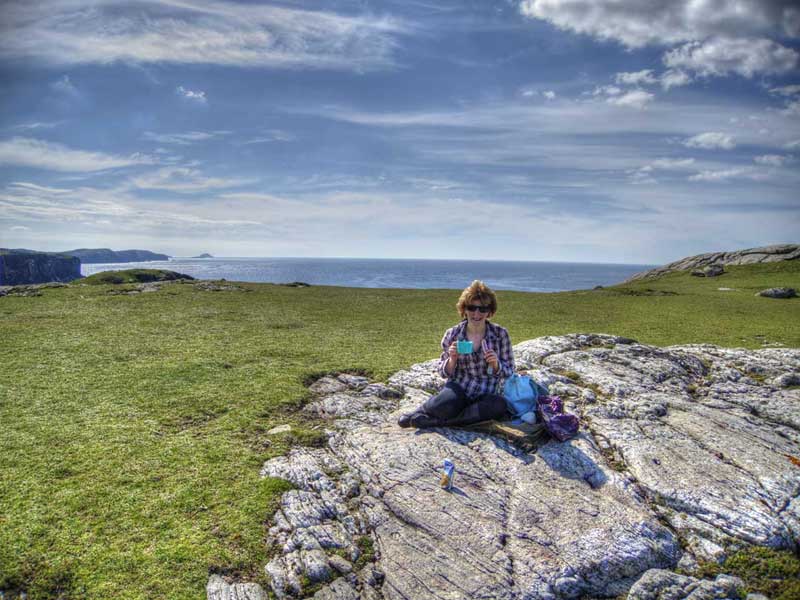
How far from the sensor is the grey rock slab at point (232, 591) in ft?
18.2

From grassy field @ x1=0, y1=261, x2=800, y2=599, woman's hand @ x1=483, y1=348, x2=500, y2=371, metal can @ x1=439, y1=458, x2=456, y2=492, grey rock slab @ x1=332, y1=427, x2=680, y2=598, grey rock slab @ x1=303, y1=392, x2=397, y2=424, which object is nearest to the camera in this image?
grey rock slab @ x1=332, y1=427, x2=680, y2=598

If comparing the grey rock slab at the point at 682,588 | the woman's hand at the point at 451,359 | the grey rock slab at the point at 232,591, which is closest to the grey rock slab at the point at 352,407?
the woman's hand at the point at 451,359

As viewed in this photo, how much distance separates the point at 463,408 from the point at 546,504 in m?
2.75

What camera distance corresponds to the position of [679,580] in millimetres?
5895

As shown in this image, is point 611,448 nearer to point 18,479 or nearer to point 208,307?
point 18,479

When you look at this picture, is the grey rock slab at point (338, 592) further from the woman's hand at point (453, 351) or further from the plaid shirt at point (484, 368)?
the woman's hand at point (453, 351)

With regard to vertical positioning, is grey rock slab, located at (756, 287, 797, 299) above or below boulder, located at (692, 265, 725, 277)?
below

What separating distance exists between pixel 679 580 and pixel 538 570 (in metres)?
1.90

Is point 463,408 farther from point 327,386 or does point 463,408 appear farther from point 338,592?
point 327,386

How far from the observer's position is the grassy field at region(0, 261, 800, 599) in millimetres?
6098

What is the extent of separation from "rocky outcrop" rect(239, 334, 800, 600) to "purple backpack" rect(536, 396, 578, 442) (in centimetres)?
21

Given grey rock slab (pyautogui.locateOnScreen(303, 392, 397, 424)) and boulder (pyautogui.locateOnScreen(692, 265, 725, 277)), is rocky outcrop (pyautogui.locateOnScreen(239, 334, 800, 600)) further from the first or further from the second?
boulder (pyautogui.locateOnScreen(692, 265, 725, 277))

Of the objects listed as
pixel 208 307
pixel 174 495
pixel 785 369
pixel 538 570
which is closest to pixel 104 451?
pixel 174 495

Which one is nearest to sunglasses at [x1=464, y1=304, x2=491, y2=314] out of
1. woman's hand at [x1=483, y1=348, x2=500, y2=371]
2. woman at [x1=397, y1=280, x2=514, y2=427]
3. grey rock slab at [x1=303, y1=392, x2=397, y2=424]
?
woman at [x1=397, y1=280, x2=514, y2=427]
